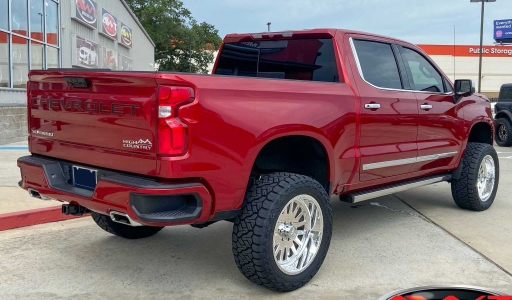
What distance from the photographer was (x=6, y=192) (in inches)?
241

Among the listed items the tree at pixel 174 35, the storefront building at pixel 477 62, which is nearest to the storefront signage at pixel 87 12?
the tree at pixel 174 35

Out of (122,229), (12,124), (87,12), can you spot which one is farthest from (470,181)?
(87,12)

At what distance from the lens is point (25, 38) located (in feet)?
46.1

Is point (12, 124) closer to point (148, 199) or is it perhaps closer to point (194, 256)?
point (194, 256)

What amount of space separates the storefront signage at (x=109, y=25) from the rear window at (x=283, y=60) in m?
19.6

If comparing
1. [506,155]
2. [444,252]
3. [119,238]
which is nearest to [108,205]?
[119,238]

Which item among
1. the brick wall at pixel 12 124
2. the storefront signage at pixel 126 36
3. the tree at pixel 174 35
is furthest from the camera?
the tree at pixel 174 35

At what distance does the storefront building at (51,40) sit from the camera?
12.6 meters

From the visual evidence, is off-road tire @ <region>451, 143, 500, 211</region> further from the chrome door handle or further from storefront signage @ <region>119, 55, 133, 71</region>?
storefront signage @ <region>119, 55, 133, 71</region>

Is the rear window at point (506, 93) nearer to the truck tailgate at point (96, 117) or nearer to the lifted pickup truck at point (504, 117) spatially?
the lifted pickup truck at point (504, 117)

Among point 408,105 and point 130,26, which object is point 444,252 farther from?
point 130,26

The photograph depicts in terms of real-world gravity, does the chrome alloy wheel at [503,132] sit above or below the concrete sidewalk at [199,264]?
above

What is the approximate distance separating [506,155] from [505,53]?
55379 mm

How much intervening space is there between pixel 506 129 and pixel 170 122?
529 inches
